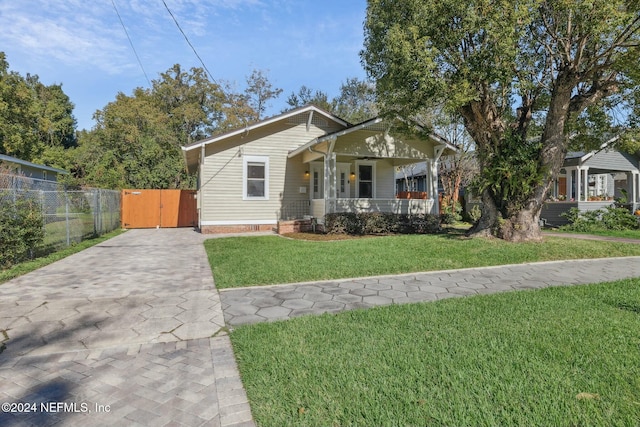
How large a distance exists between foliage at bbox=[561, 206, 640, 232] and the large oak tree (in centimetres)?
479

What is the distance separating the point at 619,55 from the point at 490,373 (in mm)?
9004

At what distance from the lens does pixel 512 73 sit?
8508mm

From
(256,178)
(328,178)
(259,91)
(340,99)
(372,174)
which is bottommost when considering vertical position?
(328,178)

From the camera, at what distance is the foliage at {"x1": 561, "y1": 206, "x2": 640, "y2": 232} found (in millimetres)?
14727

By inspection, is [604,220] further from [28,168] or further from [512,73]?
[28,168]

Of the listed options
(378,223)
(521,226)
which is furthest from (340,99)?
(521,226)

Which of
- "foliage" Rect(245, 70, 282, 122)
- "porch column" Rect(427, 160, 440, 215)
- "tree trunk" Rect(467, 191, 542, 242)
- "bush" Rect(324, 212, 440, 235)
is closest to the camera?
"tree trunk" Rect(467, 191, 542, 242)

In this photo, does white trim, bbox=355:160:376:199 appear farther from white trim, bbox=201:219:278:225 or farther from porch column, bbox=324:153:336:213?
white trim, bbox=201:219:278:225

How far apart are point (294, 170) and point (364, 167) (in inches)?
121

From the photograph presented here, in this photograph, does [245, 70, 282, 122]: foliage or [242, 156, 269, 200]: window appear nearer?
[242, 156, 269, 200]: window

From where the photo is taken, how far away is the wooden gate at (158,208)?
1823 centimetres

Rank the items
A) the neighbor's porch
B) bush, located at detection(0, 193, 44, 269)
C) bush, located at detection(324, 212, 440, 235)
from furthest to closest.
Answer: the neighbor's porch, bush, located at detection(324, 212, 440, 235), bush, located at detection(0, 193, 44, 269)

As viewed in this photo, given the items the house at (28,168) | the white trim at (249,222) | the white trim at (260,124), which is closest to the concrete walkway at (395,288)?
the white trim at (249,222)

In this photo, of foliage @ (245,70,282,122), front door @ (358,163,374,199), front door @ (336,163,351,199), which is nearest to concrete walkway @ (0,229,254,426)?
front door @ (336,163,351,199)
